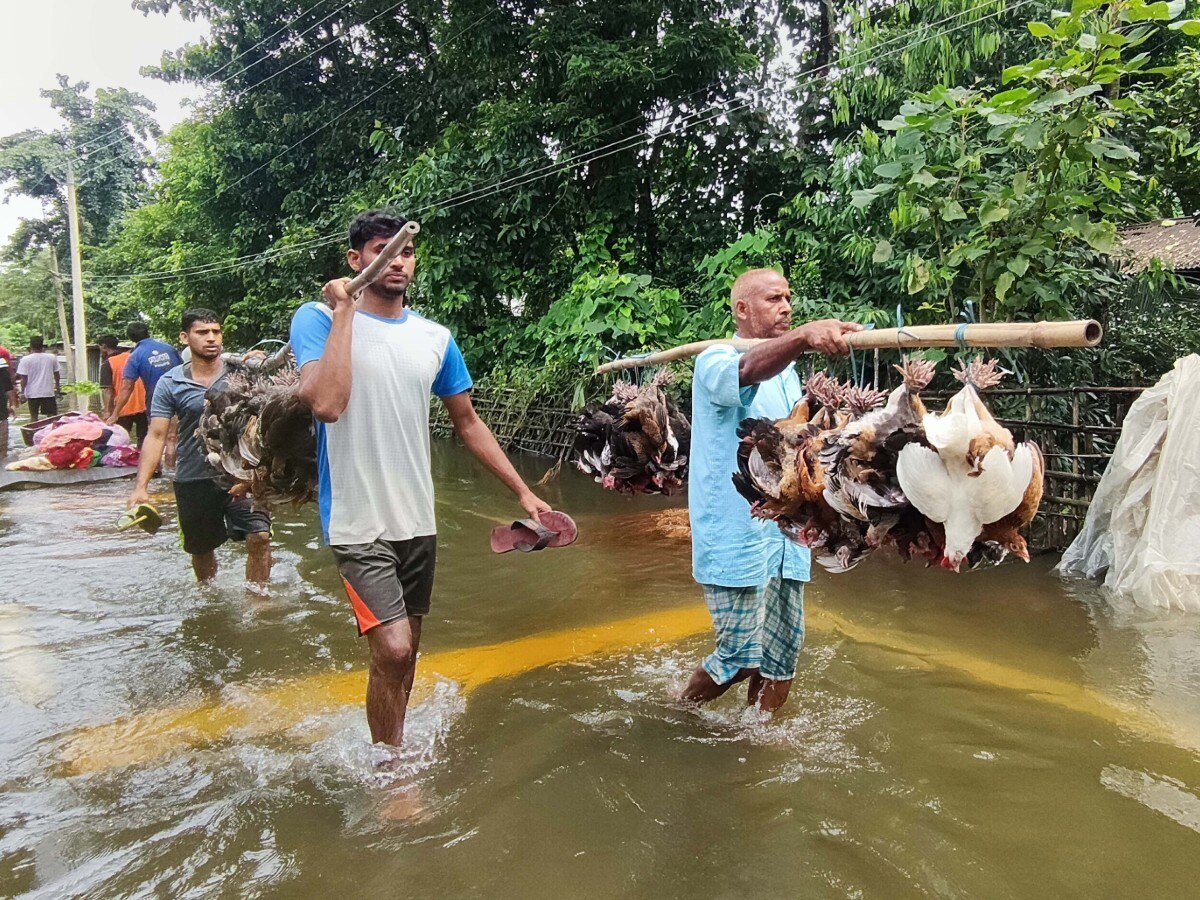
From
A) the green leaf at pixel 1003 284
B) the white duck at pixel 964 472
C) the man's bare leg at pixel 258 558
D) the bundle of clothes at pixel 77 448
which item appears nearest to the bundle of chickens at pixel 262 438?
the man's bare leg at pixel 258 558

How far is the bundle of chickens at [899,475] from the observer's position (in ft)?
7.19

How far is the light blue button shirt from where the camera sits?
321cm

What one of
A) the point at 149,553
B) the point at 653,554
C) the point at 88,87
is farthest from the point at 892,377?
the point at 88,87

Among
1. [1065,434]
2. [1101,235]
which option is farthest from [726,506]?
[1065,434]

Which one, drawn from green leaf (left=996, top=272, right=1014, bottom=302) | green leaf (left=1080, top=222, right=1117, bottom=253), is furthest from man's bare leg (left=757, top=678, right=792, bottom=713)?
green leaf (left=1080, top=222, right=1117, bottom=253)

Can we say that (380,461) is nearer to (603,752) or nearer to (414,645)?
(414,645)

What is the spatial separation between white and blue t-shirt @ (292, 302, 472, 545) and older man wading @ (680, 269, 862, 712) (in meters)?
1.10

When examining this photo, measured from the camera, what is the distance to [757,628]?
10.8 ft

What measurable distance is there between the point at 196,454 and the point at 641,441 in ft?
9.82

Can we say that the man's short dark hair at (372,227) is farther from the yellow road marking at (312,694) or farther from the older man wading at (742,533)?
the yellow road marking at (312,694)

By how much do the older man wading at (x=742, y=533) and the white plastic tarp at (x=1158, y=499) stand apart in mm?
2909

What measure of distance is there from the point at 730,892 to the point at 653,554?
4.48m

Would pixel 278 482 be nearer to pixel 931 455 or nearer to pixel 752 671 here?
pixel 752 671

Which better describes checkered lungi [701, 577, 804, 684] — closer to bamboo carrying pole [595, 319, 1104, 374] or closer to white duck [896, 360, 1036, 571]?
white duck [896, 360, 1036, 571]
